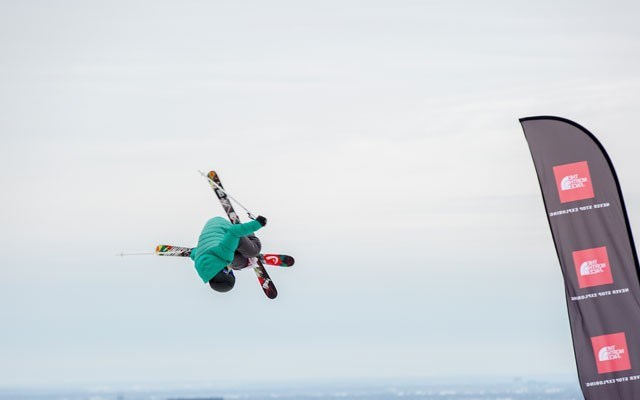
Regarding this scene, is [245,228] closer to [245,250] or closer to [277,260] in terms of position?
[245,250]

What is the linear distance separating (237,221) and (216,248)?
553mm

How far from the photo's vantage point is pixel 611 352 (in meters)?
11.7

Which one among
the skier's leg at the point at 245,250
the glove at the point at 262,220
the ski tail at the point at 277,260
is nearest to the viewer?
the glove at the point at 262,220

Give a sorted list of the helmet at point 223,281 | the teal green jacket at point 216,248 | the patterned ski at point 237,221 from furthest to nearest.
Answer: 1. the patterned ski at point 237,221
2. the helmet at point 223,281
3. the teal green jacket at point 216,248

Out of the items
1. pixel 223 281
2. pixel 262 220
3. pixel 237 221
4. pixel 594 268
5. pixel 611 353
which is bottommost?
pixel 611 353

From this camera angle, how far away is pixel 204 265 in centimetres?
1198

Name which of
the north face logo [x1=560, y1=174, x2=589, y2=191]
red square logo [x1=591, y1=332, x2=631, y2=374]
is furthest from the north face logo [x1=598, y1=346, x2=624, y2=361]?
the north face logo [x1=560, y1=174, x2=589, y2=191]

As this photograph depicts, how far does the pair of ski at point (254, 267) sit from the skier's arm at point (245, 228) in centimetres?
43

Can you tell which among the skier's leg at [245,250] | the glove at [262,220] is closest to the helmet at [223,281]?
the skier's leg at [245,250]

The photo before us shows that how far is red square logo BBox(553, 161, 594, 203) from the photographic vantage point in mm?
11812

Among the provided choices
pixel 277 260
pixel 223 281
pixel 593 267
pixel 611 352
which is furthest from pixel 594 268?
pixel 223 281

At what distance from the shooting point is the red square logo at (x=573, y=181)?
1181 centimetres

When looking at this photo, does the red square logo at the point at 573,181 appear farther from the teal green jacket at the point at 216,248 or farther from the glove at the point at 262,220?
the teal green jacket at the point at 216,248

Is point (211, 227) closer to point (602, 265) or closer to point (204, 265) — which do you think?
point (204, 265)
